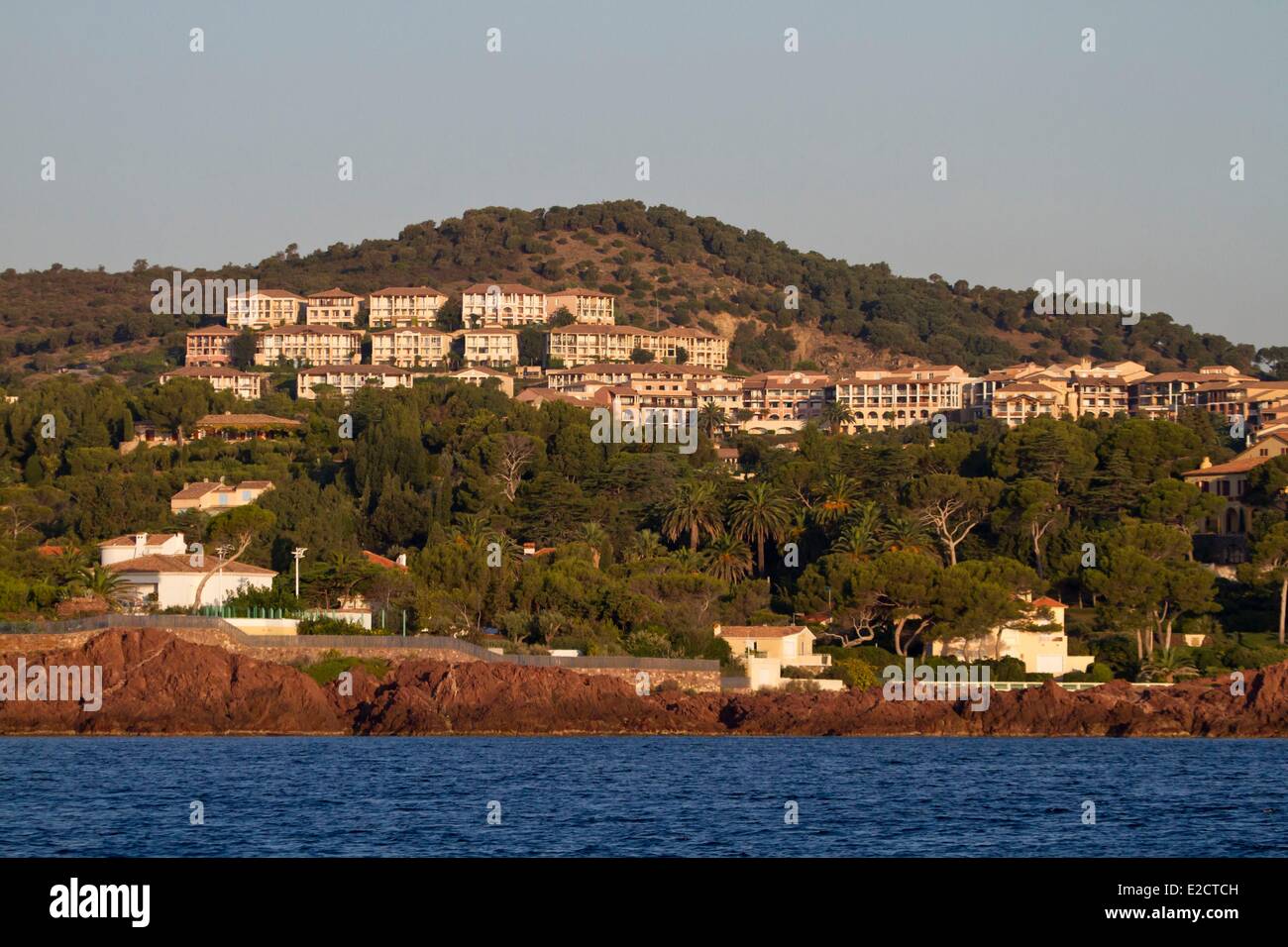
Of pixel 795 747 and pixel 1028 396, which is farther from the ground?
pixel 1028 396

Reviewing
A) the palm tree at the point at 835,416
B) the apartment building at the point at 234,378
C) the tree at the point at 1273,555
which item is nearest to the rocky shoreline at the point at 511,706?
the tree at the point at 1273,555

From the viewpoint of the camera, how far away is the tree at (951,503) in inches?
3226

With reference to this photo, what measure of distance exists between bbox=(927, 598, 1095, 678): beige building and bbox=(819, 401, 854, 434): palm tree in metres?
68.0

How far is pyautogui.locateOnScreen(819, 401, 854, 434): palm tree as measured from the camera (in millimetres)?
138125

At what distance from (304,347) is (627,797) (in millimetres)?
132036

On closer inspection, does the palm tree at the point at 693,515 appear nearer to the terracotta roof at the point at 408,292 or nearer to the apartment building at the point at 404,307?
the apartment building at the point at 404,307

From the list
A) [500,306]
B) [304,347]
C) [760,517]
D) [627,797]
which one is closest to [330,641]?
[627,797]
